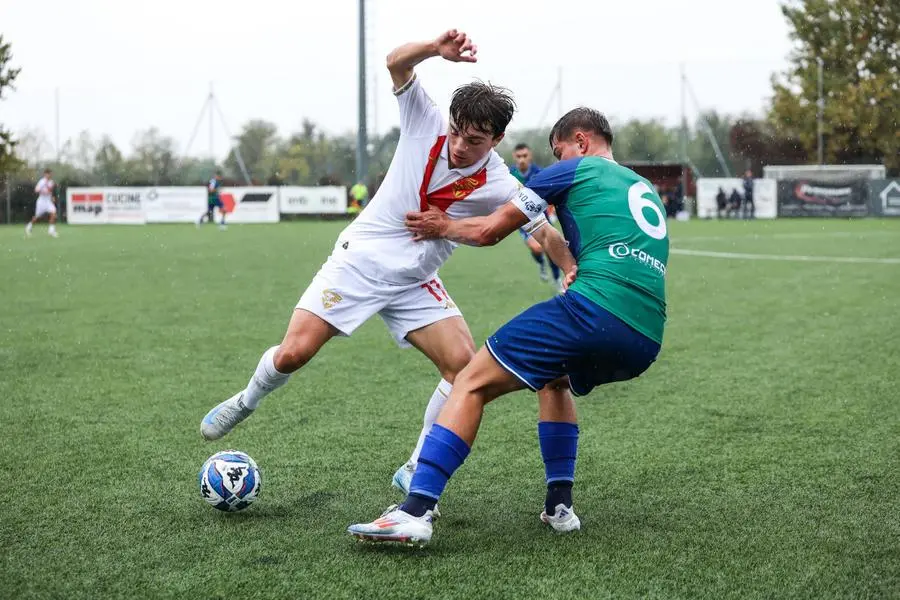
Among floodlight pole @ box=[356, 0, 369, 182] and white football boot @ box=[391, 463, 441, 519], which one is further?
floodlight pole @ box=[356, 0, 369, 182]

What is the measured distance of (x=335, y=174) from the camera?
41.8 m

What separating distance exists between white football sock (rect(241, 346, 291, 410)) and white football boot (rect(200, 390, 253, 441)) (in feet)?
0.18

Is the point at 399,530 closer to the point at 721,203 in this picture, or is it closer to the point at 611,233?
the point at 611,233

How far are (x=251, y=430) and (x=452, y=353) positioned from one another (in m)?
1.83

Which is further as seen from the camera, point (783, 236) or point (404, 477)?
point (783, 236)

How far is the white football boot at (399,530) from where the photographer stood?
3721 millimetres

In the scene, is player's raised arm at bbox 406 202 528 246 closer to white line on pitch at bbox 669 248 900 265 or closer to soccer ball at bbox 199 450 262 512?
soccer ball at bbox 199 450 262 512

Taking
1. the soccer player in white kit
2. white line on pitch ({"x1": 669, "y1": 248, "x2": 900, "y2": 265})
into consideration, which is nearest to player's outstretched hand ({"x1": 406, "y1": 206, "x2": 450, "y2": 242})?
the soccer player in white kit

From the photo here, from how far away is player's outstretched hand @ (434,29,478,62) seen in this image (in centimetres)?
410

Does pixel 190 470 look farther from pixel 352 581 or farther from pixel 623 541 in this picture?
pixel 623 541

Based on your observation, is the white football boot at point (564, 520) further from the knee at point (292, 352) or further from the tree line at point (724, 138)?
the tree line at point (724, 138)

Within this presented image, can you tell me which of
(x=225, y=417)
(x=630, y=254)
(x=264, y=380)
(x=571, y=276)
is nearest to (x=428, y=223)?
(x=571, y=276)

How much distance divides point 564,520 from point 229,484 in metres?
1.44

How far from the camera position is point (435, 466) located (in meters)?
3.83
